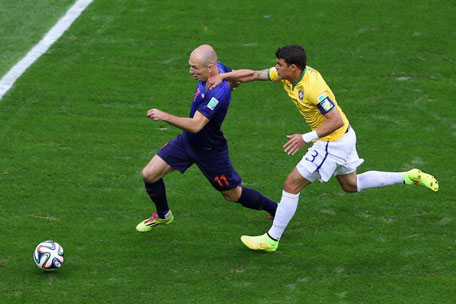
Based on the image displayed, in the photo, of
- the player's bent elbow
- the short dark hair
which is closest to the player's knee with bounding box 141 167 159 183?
the player's bent elbow

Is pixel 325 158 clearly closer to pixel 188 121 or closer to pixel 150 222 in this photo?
pixel 188 121

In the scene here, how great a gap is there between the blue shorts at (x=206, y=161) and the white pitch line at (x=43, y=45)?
4644mm

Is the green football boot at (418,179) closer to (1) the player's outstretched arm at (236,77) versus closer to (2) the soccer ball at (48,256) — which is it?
(1) the player's outstretched arm at (236,77)

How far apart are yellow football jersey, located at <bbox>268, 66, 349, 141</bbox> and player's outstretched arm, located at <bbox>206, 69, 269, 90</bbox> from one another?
0.27 m

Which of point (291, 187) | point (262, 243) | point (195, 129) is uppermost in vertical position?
point (195, 129)

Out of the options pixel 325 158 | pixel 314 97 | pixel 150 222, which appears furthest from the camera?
pixel 150 222

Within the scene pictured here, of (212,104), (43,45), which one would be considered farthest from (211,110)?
(43,45)

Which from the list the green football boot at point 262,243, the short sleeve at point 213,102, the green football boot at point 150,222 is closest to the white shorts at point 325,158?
the green football boot at point 262,243

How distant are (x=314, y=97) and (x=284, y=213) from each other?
4.30 ft

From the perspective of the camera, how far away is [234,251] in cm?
805

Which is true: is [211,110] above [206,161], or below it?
above

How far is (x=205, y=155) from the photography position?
8.17 meters

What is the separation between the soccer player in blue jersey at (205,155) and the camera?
7660mm

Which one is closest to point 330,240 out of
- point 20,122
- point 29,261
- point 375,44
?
point 29,261
